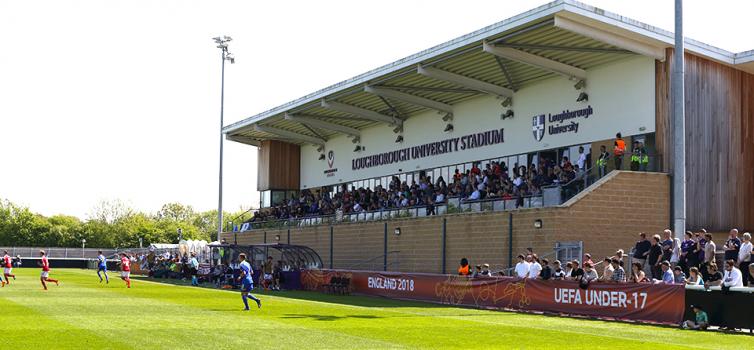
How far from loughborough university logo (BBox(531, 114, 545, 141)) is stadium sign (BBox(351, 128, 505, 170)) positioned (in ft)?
7.57

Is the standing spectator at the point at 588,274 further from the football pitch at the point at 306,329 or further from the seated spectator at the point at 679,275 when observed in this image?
the seated spectator at the point at 679,275

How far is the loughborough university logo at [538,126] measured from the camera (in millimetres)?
40112

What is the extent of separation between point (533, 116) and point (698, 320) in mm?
20118

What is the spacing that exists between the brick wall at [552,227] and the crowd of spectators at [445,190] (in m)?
0.87

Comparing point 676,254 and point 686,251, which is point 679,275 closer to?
point 686,251

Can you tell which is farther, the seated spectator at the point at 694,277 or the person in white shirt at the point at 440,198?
the person in white shirt at the point at 440,198

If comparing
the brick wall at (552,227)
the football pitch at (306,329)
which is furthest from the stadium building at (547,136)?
the football pitch at (306,329)

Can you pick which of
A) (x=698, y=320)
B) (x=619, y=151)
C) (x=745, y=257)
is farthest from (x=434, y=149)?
(x=698, y=320)

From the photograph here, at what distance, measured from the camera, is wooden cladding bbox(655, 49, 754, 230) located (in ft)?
111

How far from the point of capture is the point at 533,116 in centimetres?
4078

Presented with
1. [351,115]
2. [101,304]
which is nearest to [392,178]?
[351,115]

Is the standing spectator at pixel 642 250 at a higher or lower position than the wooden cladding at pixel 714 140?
lower

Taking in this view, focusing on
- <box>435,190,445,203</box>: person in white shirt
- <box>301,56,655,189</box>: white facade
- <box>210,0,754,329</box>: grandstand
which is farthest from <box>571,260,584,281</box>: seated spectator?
<box>435,190,445,203</box>: person in white shirt

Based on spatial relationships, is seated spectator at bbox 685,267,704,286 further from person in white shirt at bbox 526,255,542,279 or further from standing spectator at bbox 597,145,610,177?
standing spectator at bbox 597,145,610,177
